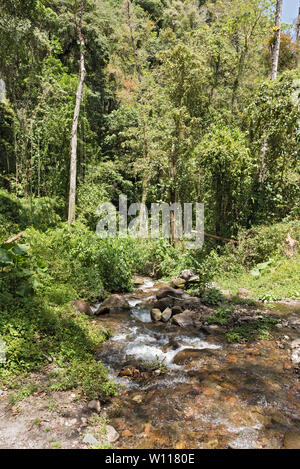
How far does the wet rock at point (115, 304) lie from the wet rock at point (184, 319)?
1526 millimetres

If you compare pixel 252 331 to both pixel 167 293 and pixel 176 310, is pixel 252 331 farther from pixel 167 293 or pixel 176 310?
pixel 167 293

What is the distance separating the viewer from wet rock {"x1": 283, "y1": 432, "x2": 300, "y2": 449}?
3.16m

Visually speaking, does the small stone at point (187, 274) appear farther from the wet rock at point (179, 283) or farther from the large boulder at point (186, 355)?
the large boulder at point (186, 355)

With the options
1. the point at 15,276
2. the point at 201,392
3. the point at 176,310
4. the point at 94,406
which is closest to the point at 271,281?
the point at 176,310

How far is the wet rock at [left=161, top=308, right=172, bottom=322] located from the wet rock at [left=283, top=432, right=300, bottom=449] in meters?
3.76

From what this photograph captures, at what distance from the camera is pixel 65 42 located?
17953mm

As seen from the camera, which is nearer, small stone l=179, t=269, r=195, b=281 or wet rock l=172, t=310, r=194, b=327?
wet rock l=172, t=310, r=194, b=327

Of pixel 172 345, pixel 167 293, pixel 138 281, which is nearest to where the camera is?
pixel 172 345

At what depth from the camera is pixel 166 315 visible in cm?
698

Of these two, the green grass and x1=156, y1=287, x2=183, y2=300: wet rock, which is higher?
the green grass

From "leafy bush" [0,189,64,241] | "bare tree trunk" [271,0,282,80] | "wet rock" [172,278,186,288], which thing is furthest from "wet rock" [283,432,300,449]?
"bare tree trunk" [271,0,282,80]

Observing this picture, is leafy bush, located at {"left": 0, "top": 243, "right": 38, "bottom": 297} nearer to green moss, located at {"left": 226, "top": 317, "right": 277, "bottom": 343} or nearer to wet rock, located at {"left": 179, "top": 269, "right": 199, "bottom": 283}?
green moss, located at {"left": 226, "top": 317, "right": 277, "bottom": 343}

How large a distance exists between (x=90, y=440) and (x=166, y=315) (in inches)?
161
